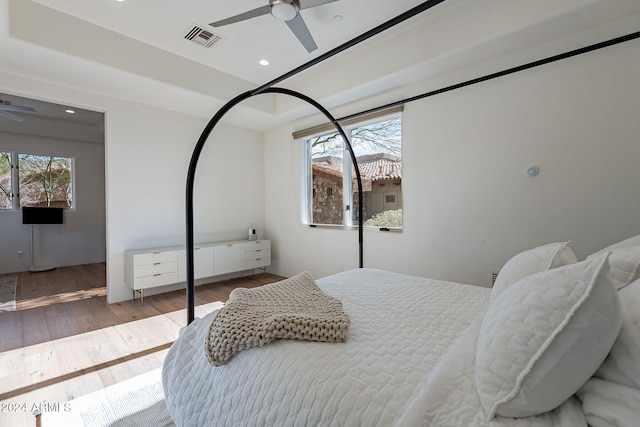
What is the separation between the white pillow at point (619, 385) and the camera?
22.5 inches

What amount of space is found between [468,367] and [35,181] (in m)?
7.03

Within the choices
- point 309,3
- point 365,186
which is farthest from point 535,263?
point 365,186

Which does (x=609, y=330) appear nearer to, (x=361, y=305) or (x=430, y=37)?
(x=361, y=305)

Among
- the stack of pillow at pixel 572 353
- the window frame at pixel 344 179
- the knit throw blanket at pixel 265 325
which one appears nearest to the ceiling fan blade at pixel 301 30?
the window frame at pixel 344 179

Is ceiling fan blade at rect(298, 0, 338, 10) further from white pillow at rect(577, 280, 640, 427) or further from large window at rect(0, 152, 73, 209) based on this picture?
large window at rect(0, 152, 73, 209)

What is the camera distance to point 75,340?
92.8 inches

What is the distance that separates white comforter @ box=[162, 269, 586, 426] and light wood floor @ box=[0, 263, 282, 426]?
109 centimetres

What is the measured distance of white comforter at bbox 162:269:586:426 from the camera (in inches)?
28.0

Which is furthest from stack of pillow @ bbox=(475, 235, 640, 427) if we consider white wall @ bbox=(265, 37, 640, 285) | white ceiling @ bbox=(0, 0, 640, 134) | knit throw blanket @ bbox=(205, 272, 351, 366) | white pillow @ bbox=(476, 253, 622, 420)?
white ceiling @ bbox=(0, 0, 640, 134)

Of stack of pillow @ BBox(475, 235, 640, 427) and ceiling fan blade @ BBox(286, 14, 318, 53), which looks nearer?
stack of pillow @ BBox(475, 235, 640, 427)

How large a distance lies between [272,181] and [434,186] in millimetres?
2637

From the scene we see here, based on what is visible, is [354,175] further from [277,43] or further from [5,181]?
[5,181]

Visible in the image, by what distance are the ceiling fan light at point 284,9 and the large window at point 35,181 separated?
5709mm

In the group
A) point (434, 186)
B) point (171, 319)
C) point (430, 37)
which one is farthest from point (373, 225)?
point (171, 319)
